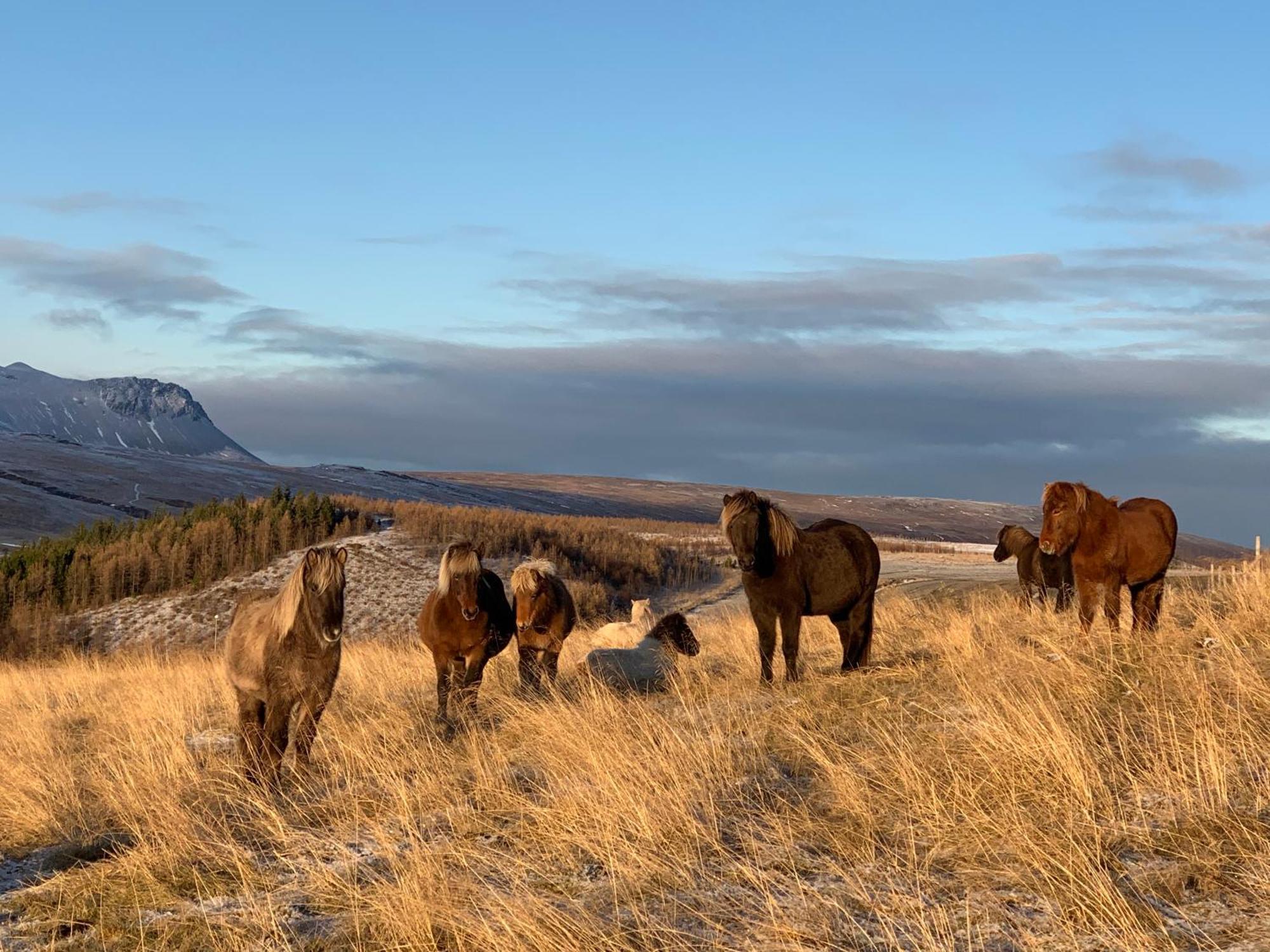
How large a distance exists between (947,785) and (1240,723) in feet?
5.09

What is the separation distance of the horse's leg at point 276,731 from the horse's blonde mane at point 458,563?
7.21ft

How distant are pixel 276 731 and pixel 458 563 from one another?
2.37 m

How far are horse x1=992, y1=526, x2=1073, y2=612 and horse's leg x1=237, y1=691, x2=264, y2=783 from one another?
27.3 feet

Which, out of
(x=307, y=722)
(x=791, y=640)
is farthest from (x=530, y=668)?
(x=307, y=722)

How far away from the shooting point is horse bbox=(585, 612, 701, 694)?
10.4 meters

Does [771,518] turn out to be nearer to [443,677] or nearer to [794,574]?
[794,574]

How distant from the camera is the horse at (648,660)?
10.4m

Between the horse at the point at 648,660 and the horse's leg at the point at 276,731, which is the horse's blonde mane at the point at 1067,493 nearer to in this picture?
the horse at the point at 648,660

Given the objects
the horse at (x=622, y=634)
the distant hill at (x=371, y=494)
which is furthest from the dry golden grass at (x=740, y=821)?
the distant hill at (x=371, y=494)

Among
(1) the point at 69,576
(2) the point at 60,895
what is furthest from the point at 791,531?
(1) the point at 69,576

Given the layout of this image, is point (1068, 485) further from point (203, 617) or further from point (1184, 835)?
point (203, 617)

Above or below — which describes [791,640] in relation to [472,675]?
above

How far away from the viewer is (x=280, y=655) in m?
7.46

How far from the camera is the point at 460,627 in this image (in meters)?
9.62
